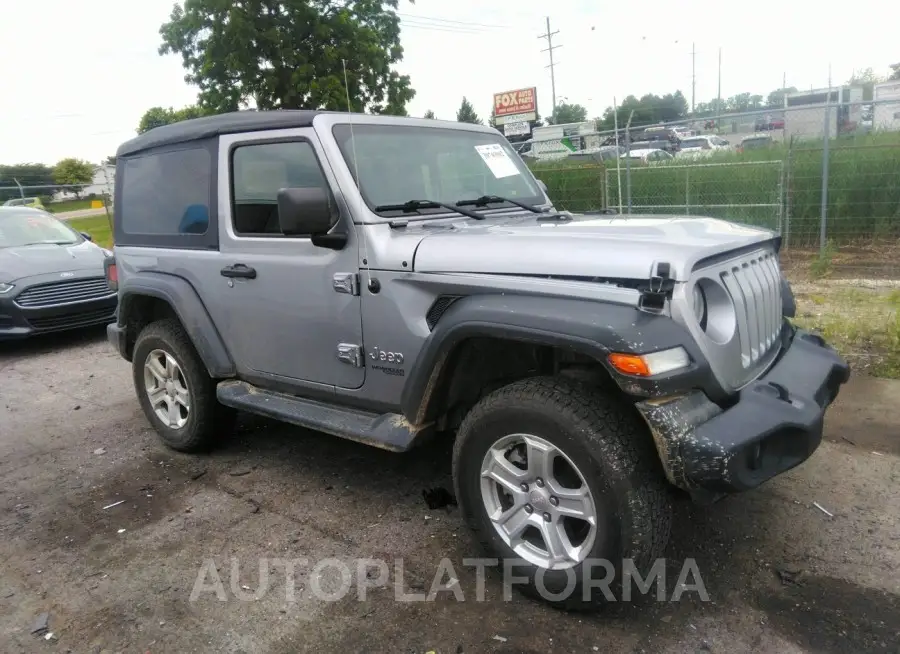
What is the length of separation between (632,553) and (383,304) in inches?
58.5

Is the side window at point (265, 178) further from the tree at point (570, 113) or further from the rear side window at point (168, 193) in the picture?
the tree at point (570, 113)

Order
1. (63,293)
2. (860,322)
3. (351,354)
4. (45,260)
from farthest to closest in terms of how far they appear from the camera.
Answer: (45,260), (63,293), (860,322), (351,354)

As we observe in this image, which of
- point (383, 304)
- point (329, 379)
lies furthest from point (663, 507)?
point (329, 379)

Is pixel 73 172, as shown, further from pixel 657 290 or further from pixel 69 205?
pixel 657 290

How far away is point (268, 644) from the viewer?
2.59 meters

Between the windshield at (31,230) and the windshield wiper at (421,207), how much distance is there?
700 cm

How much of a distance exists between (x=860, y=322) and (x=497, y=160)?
12.4ft

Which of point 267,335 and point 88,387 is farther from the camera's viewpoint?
point 88,387

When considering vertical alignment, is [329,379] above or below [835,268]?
above

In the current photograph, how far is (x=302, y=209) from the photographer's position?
2957 millimetres

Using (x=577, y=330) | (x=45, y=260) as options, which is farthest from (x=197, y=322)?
(x=45, y=260)

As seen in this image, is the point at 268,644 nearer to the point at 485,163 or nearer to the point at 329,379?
the point at 329,379

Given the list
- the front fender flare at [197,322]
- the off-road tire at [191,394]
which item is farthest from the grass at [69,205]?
the front fender flare at [197,322]

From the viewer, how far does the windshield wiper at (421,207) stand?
3.33 m
